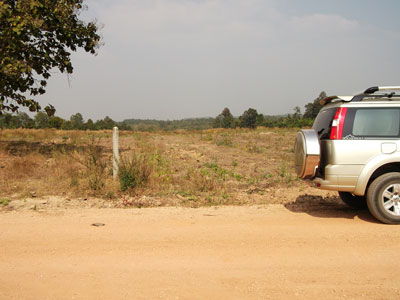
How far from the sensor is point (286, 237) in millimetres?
5277

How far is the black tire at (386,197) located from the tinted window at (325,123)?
3.98 ft

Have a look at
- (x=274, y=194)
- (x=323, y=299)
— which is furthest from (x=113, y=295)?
(x=274, y=194)

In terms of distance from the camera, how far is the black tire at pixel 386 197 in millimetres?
5848

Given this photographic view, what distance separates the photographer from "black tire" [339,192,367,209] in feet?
23.3

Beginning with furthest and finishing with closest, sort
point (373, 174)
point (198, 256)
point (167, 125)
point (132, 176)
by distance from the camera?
point (167, 125) < point (132, 176) < point (373, 174) < point (198, 256)

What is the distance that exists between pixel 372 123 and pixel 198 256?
388 cm

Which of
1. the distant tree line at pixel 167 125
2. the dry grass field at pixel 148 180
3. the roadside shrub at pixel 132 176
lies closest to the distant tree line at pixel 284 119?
the distant tree line at pixel 167 125

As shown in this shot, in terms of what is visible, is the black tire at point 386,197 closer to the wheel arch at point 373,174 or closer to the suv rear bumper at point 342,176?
the wheel arch at point 373,174

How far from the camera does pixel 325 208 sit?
23.7ft

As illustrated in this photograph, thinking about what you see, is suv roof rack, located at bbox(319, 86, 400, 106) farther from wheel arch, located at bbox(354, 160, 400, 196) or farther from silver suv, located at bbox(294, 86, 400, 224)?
wheel arch, located at bbox(354, 160, 400, 196)

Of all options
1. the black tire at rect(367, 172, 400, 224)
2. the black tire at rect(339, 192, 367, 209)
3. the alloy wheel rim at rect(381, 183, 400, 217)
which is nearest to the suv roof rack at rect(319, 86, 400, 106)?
the black tire at rect(367, 172, 400, 224)

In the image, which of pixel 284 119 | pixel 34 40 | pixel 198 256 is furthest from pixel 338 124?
pixel 284 119

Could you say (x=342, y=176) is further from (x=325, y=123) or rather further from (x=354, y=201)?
(x=354, y=201)

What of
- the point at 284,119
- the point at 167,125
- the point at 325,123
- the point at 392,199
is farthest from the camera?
the point at 167,125
